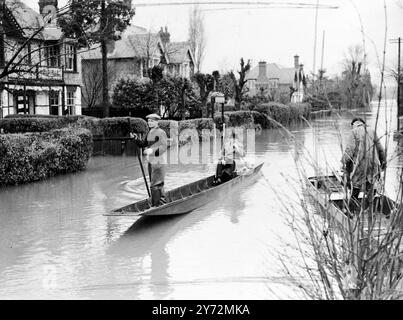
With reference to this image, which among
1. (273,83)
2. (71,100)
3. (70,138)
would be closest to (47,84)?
(71,100)

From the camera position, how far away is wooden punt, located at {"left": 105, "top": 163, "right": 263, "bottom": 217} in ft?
35.6

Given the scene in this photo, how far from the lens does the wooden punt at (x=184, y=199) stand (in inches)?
428

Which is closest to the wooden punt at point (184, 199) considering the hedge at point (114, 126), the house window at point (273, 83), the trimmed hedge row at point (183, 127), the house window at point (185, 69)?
the hedge at point (114, 126)

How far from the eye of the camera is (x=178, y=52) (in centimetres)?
6075

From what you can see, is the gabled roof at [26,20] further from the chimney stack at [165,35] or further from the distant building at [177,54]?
the chimney stack at [165,35]

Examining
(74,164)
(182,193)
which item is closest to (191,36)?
(74,164)

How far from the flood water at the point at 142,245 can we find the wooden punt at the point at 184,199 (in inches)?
10.9

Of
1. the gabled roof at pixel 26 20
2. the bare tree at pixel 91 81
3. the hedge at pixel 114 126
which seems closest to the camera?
the gabled roof at pixel 26 20

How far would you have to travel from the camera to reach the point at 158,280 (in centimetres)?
816

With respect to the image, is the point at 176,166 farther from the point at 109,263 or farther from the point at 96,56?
the point at 96,56

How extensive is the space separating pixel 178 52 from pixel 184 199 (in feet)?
165

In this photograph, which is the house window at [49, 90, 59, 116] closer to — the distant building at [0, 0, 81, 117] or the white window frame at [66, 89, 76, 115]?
the distant building at [0, 0, 81, 117]

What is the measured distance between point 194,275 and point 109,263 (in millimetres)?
1526
